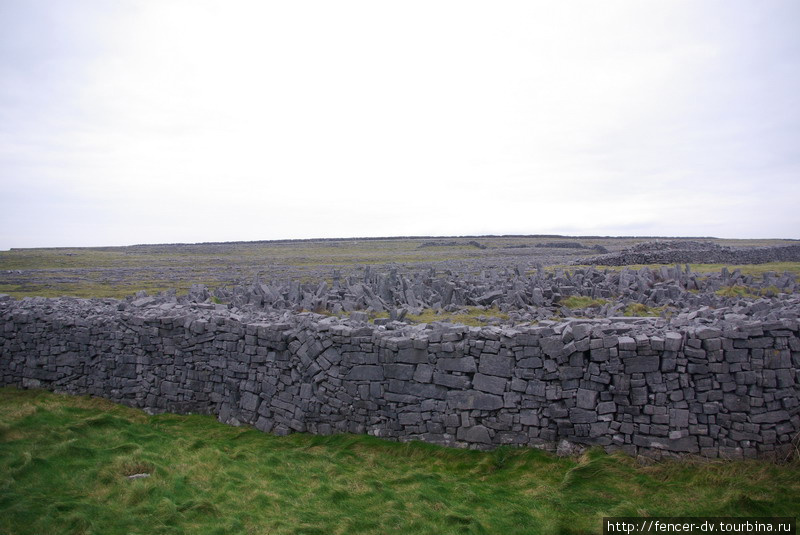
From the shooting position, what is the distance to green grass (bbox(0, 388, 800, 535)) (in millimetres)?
7574

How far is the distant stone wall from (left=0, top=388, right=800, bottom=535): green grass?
489mm

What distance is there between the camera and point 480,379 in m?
10.3

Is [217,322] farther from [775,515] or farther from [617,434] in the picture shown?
[775,515]

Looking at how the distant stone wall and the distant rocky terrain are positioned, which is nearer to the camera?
the distant stone wall

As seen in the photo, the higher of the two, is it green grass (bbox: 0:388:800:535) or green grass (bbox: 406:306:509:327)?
green grass (bbox: 406:306:509:327)

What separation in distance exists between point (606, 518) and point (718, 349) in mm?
3924

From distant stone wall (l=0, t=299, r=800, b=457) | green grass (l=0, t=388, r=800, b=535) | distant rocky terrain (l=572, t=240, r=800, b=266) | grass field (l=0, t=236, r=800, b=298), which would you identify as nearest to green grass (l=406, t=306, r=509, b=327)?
distant stone wall (l=0, t=299, r=800, b=457)

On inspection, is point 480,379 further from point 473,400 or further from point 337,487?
point 337,487

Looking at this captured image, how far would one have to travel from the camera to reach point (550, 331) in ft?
33.1

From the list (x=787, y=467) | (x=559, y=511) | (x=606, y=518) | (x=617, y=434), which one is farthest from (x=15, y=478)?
(x=787, y=467)

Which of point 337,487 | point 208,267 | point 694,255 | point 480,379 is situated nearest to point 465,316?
point 480,379

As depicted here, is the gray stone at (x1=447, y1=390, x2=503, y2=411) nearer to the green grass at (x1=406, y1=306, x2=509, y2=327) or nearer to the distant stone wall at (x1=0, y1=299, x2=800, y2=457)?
the distant stone wall at (x1=0, y1=299, x2=800, y2=457)

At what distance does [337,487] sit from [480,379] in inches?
137

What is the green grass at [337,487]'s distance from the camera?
7574 mm
